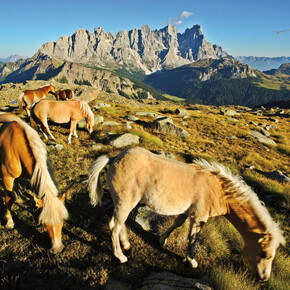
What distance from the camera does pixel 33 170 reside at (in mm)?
4699

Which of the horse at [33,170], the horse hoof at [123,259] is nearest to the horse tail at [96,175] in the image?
the horse at [33,170]

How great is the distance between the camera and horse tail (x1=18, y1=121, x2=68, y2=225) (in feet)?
13.6

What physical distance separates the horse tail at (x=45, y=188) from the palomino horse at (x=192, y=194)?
1.43 m

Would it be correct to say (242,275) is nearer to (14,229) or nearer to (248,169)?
(14,229)

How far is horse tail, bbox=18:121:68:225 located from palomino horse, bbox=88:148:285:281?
1435mm

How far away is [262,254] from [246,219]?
797 mm

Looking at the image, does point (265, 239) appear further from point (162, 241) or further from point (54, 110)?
point (54, 110)

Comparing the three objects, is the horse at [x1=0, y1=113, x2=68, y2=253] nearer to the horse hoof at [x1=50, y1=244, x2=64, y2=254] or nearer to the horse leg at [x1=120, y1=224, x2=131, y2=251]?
the horse hoof at [x1=50, y1=244, x2=64, y2=254]

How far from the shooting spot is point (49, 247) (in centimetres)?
446

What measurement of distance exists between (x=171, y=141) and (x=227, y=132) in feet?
36.4

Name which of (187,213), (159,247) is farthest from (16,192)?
(187,213)

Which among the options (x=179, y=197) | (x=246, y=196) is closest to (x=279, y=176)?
(x=246, y=196)

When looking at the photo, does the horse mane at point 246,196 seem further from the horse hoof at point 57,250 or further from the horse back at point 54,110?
the horse back at point 54,110

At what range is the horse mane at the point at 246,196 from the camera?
12.6 feet
